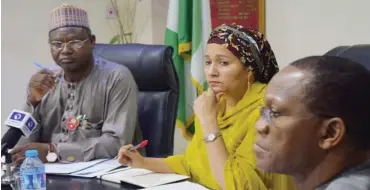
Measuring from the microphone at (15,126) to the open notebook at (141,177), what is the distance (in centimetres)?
45

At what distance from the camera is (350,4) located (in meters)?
2.35

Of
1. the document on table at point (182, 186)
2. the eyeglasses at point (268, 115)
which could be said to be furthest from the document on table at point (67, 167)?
the eyeglasses at point (268, 115)

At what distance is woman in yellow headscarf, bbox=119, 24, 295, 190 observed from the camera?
1439mm

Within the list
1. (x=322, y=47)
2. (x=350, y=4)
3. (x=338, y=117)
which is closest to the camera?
(x=338, y=117)

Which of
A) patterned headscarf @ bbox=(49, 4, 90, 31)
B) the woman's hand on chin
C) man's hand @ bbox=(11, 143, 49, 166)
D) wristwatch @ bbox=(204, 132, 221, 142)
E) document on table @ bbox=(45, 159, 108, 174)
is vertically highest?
patterned headscarf @ bbox=(49, 4, 90, 31)

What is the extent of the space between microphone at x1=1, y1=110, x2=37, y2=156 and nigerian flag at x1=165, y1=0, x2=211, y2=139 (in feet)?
3.95

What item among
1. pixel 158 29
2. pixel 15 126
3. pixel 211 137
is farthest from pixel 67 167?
pixel 158 29

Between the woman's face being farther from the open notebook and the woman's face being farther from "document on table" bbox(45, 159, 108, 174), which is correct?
"document on table" bbox(45, 159, 108, 174)

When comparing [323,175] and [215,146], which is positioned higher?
[323,175]

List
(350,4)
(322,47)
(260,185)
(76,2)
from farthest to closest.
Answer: (76,2), (322,47), (350,4), (260,185)

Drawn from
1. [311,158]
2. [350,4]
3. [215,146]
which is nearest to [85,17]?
[215,146]

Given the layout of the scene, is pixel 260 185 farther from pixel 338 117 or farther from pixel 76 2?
pixel 76 2

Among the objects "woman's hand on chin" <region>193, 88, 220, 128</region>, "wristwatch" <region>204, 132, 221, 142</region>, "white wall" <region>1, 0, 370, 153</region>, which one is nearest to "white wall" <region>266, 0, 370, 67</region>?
"white wall" <region>1, 0, 370, 153</region>

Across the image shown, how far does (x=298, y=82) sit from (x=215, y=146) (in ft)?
1.98
